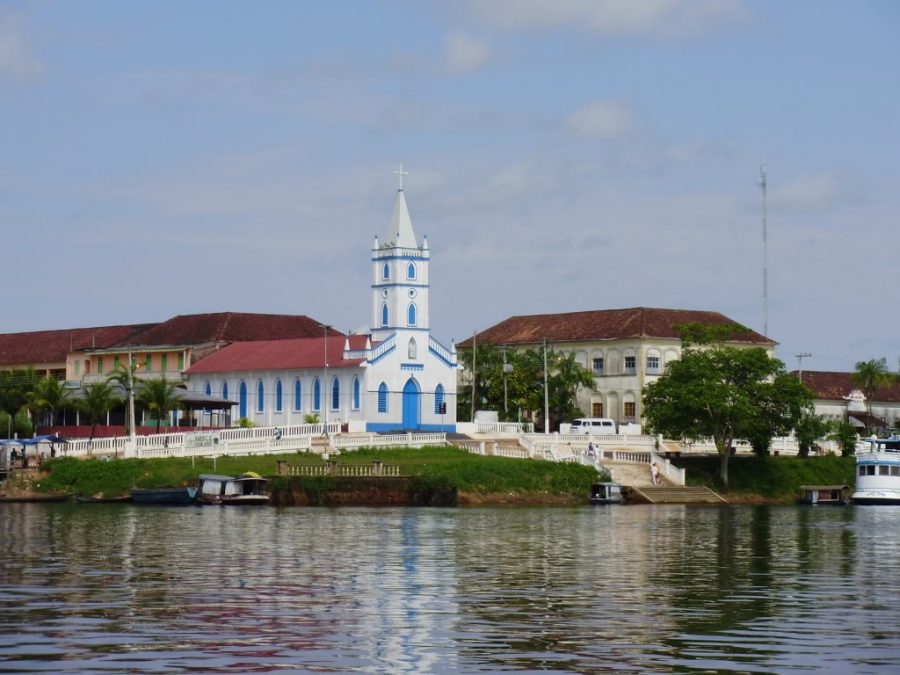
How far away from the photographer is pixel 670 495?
79.6m

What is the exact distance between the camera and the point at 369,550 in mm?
41625

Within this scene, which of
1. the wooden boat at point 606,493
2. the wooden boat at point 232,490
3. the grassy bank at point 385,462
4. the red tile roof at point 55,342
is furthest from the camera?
the red tile roof at point 55,342

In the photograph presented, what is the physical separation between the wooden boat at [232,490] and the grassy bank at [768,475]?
24.1m

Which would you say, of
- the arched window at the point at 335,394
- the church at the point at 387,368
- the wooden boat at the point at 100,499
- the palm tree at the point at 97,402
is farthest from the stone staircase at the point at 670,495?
the palm tree at the point at 97,402

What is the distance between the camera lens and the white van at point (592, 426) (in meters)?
91.4

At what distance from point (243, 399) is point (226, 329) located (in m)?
13.0

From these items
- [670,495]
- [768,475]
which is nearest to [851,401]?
[768,475]

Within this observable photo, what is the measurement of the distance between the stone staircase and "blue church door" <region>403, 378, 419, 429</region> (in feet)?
57.5

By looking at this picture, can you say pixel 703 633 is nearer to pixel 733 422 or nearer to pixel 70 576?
pixel 70 576

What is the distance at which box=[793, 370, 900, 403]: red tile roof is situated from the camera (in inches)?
5098

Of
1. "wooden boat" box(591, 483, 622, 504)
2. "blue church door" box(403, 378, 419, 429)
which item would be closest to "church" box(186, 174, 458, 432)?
"blue church door" box(403, 378, 419, 429)

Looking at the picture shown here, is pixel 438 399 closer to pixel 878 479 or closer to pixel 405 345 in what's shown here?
pixel 405 345

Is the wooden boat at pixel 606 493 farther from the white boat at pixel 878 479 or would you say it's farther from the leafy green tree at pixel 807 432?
the leafy green tree at pixel 807 432

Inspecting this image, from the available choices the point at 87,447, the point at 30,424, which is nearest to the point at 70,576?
the point at 87,447
